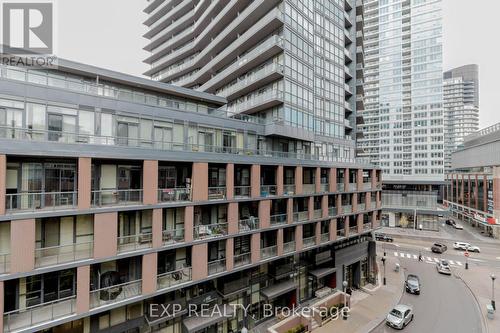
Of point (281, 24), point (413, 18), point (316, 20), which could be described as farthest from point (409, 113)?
point (281, 24)

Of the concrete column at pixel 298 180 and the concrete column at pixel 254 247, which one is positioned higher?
the concrete column at pixel 298 180

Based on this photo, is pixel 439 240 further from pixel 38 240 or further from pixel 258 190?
pixel 38 240

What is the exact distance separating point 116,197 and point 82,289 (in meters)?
4.55

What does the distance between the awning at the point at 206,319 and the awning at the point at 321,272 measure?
32.3 feet

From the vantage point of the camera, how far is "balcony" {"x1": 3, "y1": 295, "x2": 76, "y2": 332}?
9.70m

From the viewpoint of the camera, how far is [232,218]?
16.1 metres

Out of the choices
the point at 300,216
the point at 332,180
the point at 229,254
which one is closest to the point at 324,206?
the point at 332,180

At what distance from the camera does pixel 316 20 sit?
27.4 meters

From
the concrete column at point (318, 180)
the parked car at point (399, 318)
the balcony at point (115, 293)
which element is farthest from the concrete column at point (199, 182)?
the parked car at point (399, 318)

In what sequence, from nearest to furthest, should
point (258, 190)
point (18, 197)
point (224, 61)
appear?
point (18, 197) → point (258, 190) → point (224, 61)

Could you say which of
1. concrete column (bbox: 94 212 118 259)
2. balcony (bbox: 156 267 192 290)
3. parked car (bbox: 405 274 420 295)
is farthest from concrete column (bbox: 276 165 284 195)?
parked car (bbox: 405 274 420 295)

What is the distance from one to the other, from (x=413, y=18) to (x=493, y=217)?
52647mm

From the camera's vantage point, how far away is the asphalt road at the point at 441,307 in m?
19.3

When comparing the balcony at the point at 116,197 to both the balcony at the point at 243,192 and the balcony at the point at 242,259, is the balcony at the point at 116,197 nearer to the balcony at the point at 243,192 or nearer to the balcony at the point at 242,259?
the balcony at the point at 243,192
